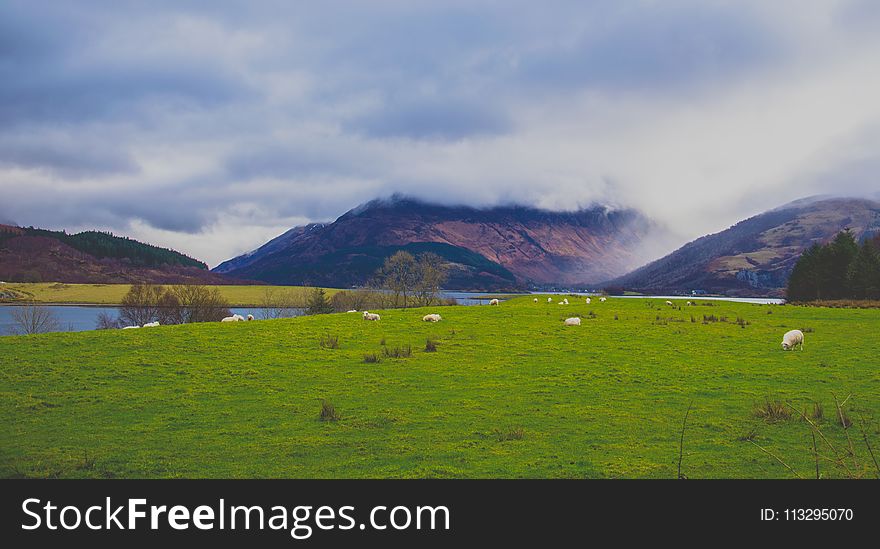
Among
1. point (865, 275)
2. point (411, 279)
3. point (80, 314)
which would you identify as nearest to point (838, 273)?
point (865, 275)

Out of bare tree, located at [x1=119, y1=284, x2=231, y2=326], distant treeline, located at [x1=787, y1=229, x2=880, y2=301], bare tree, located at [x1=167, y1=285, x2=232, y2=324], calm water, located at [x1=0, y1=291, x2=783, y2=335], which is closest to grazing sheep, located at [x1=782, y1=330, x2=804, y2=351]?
distant treeline, located at [x1=787, y1=229, x2=880, y2=301]

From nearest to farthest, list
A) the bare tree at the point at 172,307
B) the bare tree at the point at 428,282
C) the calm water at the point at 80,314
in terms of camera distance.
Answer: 1. the bare tree at the point at 172,307
2. the bare tree at the point at 428,282
3. the calm water at the point at 80,314

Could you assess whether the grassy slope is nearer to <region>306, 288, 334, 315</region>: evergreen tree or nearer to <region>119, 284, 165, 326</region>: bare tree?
<region>119, 284, 165, 326</region>: bare tree

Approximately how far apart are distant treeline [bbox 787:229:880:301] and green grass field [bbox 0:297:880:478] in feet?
142

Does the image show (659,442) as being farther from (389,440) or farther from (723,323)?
(723,323)

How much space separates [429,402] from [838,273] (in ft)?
254

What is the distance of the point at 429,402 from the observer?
47.9 ft

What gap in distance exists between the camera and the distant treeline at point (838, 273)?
63.0 metres

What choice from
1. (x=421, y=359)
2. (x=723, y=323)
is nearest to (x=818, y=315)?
(x=723, y=323)

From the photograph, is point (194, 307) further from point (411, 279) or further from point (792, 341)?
point (792, 341)

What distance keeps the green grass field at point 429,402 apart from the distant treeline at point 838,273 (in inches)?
1703

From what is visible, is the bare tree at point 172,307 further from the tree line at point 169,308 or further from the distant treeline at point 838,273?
the distant treeline at point 838,273

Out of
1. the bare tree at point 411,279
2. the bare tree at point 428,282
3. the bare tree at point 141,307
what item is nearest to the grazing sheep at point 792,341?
the bare tree at point 428,282
